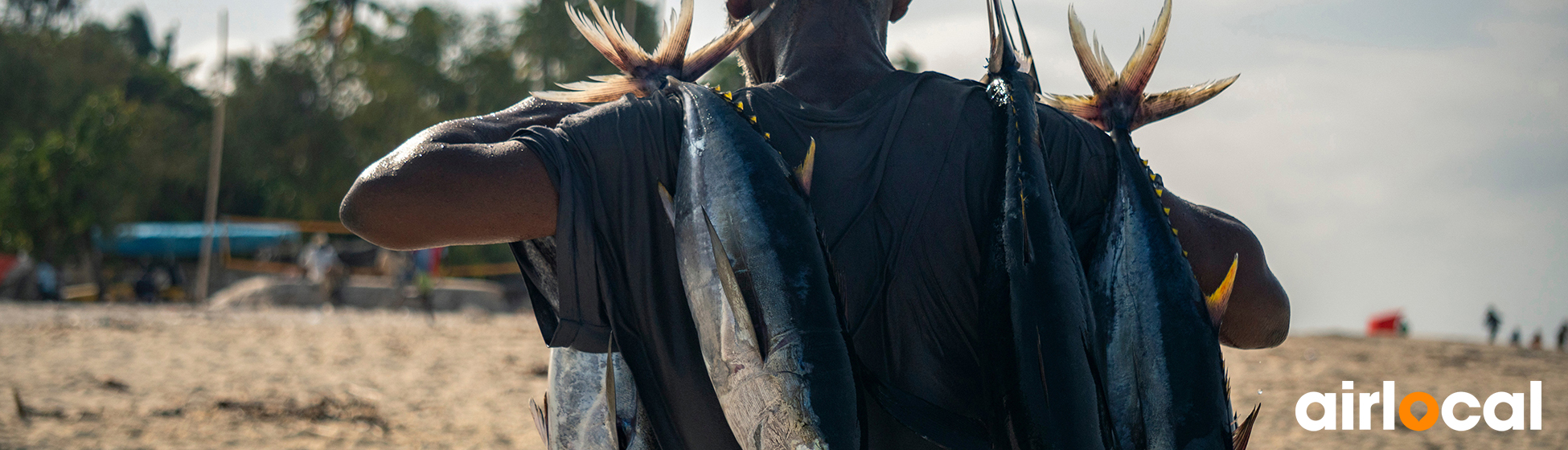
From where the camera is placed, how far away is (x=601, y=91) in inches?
78.4

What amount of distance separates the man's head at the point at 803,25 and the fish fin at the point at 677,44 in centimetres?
14

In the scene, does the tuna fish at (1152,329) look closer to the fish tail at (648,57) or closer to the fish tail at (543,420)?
the fish tail at (648,57)

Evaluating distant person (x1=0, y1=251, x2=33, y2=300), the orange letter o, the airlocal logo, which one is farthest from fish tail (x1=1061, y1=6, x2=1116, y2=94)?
distant person (x1=0, y1=251, x2=33, y2=300)

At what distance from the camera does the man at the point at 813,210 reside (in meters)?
1.63

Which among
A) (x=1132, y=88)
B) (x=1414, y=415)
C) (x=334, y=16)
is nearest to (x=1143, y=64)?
(x=1132, y=88)

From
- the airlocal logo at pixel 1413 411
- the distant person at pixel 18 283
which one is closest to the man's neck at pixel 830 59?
the airlocal logo at pixel 1413 411

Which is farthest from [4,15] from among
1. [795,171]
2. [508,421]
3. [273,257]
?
[795,171]

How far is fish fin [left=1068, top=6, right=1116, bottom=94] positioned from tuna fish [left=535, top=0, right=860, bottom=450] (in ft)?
2.35

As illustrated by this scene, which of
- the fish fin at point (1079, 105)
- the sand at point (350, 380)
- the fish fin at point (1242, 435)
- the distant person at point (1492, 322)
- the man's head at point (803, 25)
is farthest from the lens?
the distant person at point (1492, 322)

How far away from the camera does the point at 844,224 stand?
175cm

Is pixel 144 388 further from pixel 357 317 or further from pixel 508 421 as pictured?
pixel 357 317

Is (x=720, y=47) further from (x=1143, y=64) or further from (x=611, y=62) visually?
(x=1143, y=64)

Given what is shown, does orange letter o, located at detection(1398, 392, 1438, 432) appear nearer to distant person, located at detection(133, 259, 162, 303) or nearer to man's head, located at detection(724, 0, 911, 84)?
man's head, located at detection(724, 0, 911, 84)

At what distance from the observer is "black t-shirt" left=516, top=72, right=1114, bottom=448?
1.71 meters
